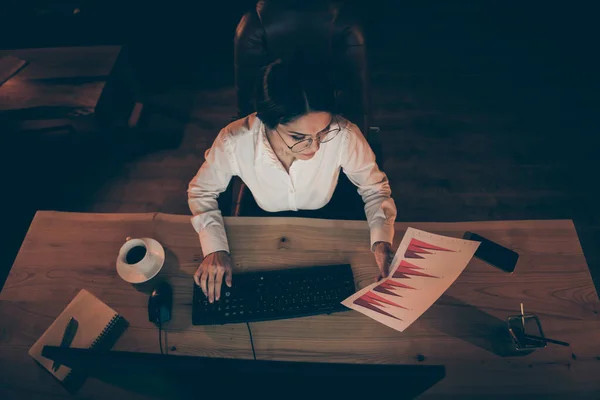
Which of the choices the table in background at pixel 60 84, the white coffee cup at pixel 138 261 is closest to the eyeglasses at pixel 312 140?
the white coffee cup at pixel 138 261

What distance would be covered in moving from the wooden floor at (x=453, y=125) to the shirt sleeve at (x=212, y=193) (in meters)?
0.96

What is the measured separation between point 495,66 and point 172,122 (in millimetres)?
2206

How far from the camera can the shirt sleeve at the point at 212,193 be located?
1.16 metres

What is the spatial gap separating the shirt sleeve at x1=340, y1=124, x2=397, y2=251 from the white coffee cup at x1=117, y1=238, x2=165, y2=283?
2.08ft

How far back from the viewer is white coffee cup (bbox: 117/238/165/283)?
3.59ft

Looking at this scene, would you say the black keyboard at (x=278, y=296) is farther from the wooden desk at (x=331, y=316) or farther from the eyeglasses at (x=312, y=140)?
the eyeglasses at (x=312, y=140)

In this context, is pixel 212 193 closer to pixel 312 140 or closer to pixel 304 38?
pixel 312 140

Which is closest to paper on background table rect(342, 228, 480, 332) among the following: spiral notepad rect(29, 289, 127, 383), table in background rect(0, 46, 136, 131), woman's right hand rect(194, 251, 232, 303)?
→ woman's right hand rect(194, 251, 232, 303)

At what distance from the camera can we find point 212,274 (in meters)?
1.09

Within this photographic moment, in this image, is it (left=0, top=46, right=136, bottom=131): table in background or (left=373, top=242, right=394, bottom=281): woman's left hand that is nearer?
(left=373, top=242, right=394, bottom=281): woman's left hand

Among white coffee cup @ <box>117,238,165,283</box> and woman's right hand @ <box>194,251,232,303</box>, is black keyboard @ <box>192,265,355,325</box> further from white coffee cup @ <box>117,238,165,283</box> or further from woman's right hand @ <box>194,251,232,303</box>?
white coffee cup @ <box>117,238,165,283</box>

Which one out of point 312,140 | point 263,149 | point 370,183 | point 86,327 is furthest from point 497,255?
point 86,327

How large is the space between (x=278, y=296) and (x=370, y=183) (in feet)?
1.59

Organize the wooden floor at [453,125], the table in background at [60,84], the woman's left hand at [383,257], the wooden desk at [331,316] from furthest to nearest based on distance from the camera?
the wooden floor at [453,125], the table in background at [60,84], the woman's left hand at [383,257], the wooden desk at [331,316]
